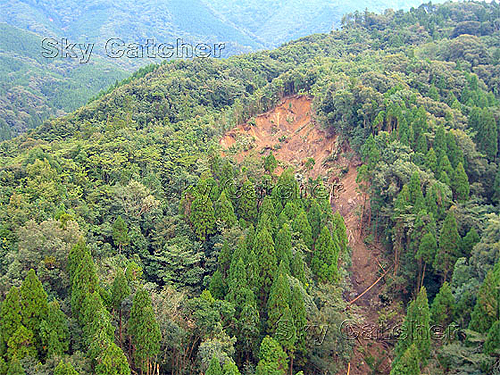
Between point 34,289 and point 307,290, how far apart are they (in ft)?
37.0

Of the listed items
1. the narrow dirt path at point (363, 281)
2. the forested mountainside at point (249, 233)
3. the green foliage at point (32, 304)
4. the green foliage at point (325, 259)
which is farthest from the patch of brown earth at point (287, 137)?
the green foliage at point (32, 304)

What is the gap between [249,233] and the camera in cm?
2230

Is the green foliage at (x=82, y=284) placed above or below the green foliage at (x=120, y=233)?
below

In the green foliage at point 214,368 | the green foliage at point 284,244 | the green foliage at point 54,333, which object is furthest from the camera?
the green foliage at point 284,244

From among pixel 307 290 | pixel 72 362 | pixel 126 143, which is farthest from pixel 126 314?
pixel 126 143

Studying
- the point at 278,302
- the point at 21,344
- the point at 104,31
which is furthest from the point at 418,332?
the point at 104,31

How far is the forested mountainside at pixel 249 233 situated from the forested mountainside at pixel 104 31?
4720cm

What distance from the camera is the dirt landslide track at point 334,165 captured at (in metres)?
23.0

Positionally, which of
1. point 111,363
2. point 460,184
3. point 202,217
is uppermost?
point 460,184

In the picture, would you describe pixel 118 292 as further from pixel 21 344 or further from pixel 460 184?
pixel 460 184

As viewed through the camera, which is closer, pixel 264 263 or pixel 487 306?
pixel 487 306

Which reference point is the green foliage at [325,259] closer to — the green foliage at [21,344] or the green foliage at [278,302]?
the green foliage at [278,302]

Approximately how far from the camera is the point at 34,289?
1586 centimetres

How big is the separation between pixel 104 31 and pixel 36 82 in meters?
50.2
